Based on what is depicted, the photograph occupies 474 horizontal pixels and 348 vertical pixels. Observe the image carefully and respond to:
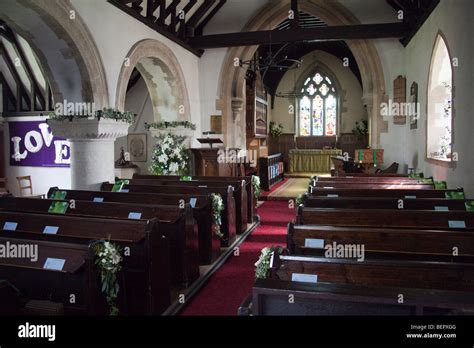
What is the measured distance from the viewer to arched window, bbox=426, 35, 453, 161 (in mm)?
6262

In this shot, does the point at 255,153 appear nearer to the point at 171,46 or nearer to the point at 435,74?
A: the point at 171,46

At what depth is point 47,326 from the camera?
83.5 inches

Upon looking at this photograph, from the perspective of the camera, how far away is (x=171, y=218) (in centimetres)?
385

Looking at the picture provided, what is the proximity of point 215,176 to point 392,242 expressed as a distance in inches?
183

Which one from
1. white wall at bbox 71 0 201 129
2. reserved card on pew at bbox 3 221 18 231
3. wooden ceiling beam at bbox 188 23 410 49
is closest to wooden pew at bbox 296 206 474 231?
reserved card on pew at bbox 3 221 18 231

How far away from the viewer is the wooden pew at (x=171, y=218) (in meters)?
3.85

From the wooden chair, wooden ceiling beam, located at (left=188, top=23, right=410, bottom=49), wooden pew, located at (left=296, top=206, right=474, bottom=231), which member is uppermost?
wooden ceiling beam, located at (left=188, top=23, right=410, bottom=49)

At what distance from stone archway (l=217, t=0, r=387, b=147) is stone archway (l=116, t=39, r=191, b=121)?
1.19 meters

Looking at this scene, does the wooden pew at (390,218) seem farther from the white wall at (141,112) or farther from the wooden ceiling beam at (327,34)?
the white wall at (141,112)

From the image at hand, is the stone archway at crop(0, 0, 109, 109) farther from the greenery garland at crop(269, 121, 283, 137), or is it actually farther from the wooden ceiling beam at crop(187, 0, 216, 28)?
the greenery garland at crop(269, 121, 283, 137)

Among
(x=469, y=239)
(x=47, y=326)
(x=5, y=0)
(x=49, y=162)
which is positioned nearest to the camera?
(x=47, y=326)

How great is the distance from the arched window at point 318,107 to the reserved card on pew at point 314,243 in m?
13.7

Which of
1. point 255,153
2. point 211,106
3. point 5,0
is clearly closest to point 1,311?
point 5,0

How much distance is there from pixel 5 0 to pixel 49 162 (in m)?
6.17
